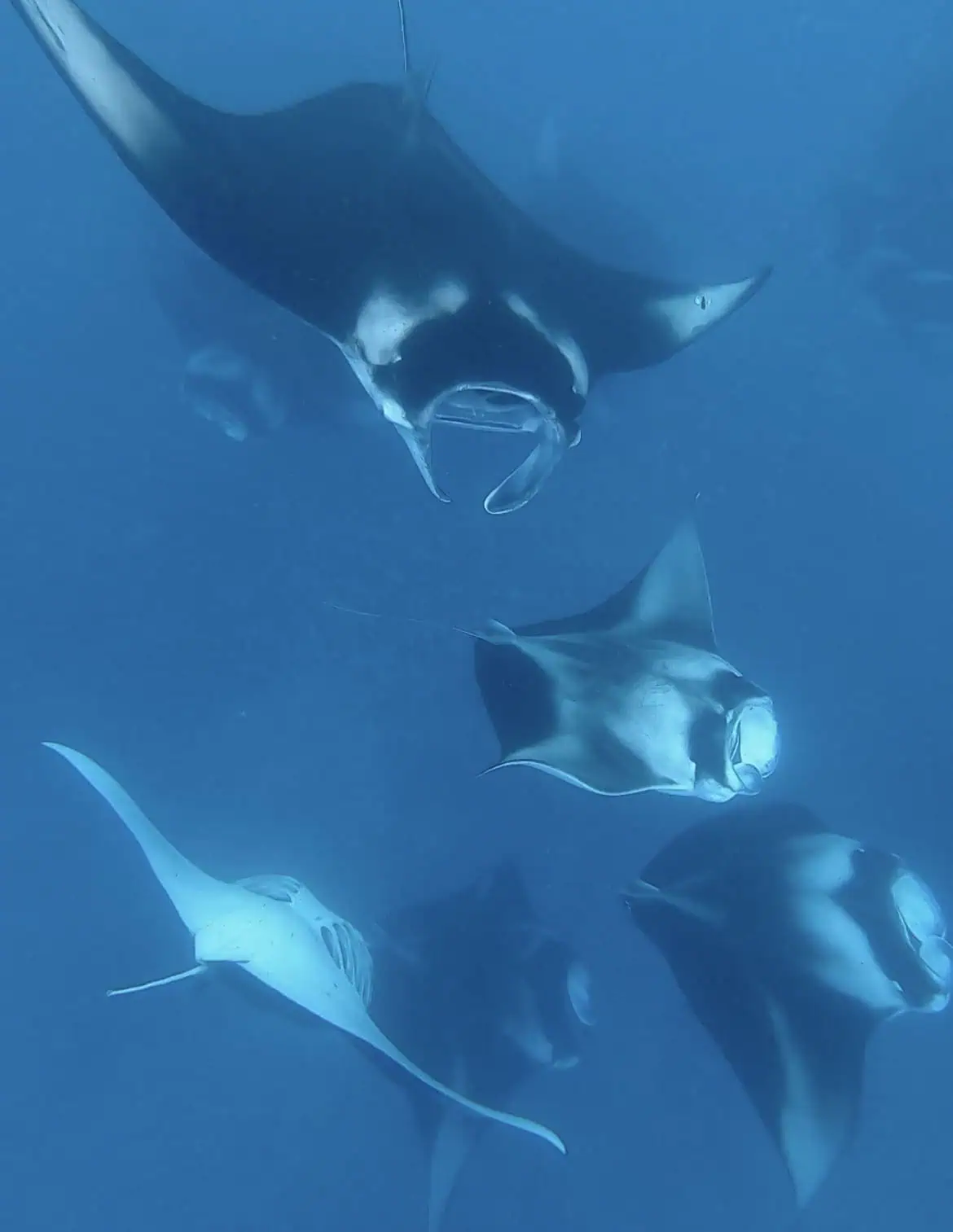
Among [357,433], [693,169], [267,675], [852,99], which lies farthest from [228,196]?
[852,99]

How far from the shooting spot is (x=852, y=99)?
4633 mm

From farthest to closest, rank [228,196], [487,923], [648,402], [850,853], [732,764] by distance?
[648,402]
[487,923]
[850,853]
[732,764]
[228,196]

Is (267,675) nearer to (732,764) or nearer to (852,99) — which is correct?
(732,764)

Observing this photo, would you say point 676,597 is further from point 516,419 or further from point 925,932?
point 925,932

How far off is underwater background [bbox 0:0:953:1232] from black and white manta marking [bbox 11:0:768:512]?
1415 millimetres

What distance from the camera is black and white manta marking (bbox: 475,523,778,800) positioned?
314 centimetres

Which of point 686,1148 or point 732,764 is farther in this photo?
Result: point 686,1148

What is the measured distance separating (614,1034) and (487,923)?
0.77 m

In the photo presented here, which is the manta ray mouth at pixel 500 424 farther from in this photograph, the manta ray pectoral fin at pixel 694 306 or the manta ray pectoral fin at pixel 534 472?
the manta ray pectoral fin at pixel 694 306

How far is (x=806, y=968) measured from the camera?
350 cm

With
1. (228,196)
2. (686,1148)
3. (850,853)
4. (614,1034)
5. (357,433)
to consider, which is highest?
(228,196)

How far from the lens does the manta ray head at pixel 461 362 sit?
251cm

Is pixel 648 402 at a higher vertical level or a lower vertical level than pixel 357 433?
higher

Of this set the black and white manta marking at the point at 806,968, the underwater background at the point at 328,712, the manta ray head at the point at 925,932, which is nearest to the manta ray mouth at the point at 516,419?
the underwater background at the point at 328,712
